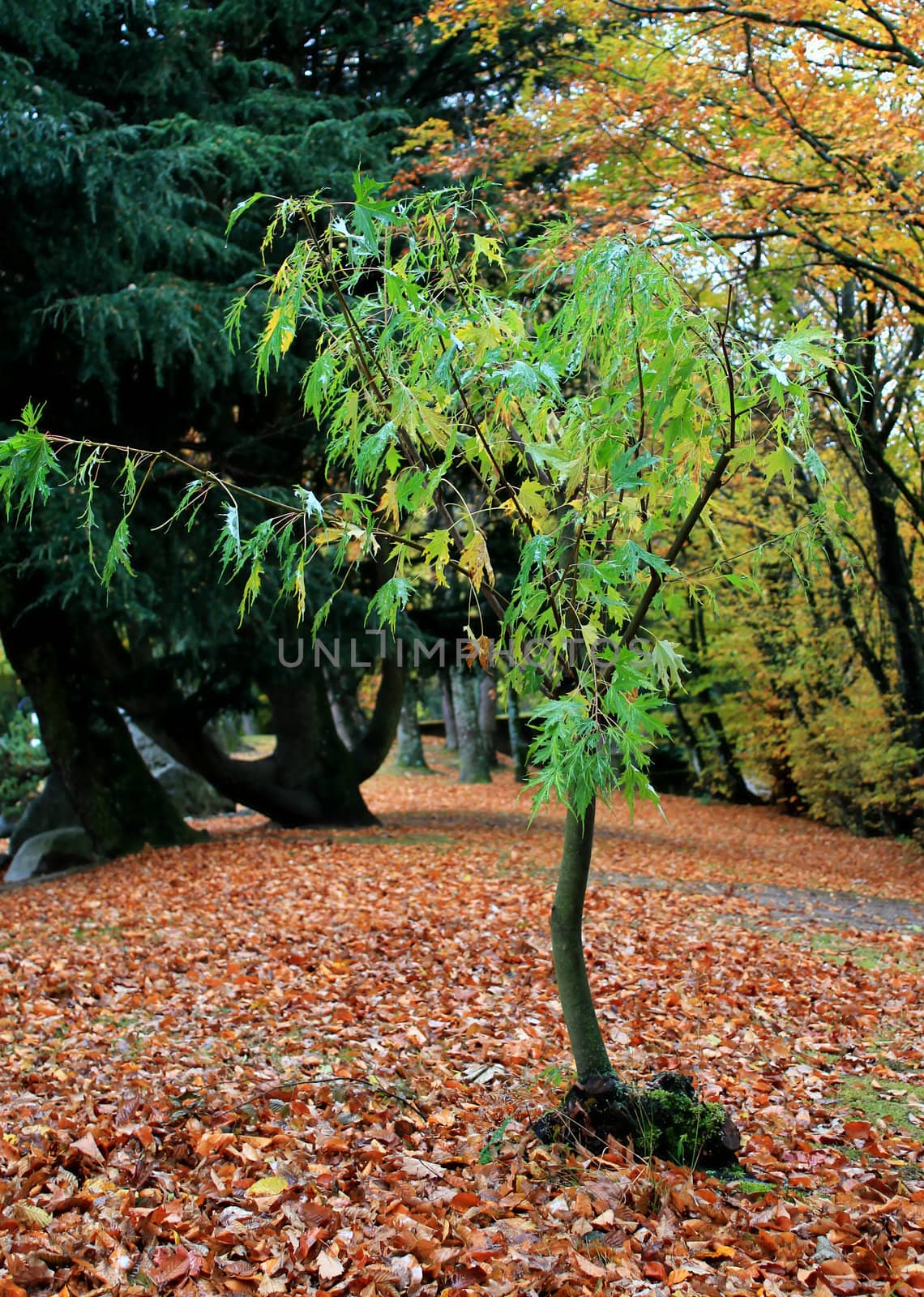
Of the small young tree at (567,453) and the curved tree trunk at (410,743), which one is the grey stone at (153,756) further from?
the small young tree at (567,453)

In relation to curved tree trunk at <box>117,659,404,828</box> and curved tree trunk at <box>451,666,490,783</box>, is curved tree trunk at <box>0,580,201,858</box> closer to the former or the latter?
curved tree trunk at <box>117,659,404,828</box>

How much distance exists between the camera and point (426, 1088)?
3.81 metres

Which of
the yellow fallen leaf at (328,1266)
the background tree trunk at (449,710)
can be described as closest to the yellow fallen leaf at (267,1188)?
the yellow fallen leaf at (328,1266)

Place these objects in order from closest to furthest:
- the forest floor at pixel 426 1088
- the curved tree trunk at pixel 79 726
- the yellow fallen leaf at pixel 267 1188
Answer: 1. the forest floor at pixel 426 1088
2. the yellow fallen leaf at pixel 267 1188
3. the curved tree trunk at pixel 79 726

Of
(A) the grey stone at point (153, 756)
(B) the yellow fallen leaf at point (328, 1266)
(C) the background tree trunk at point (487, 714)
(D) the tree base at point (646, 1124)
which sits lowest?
(B) the yellow fallen leaf at point (328, 1266)

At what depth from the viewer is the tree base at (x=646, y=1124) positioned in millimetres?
3156

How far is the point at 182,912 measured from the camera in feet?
22.6

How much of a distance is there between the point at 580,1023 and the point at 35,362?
780 centimetres

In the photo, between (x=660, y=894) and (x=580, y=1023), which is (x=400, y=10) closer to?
(x=660, y=894)

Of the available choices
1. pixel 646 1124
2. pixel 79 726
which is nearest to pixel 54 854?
pixel 79 726

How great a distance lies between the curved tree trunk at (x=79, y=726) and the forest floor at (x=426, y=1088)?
1707mm

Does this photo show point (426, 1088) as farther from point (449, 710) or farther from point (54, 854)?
point (449, 710)

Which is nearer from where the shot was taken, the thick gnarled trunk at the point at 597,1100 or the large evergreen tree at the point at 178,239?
the thick gnarled trunk at the point at 597,1100

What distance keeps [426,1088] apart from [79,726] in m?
6.78
